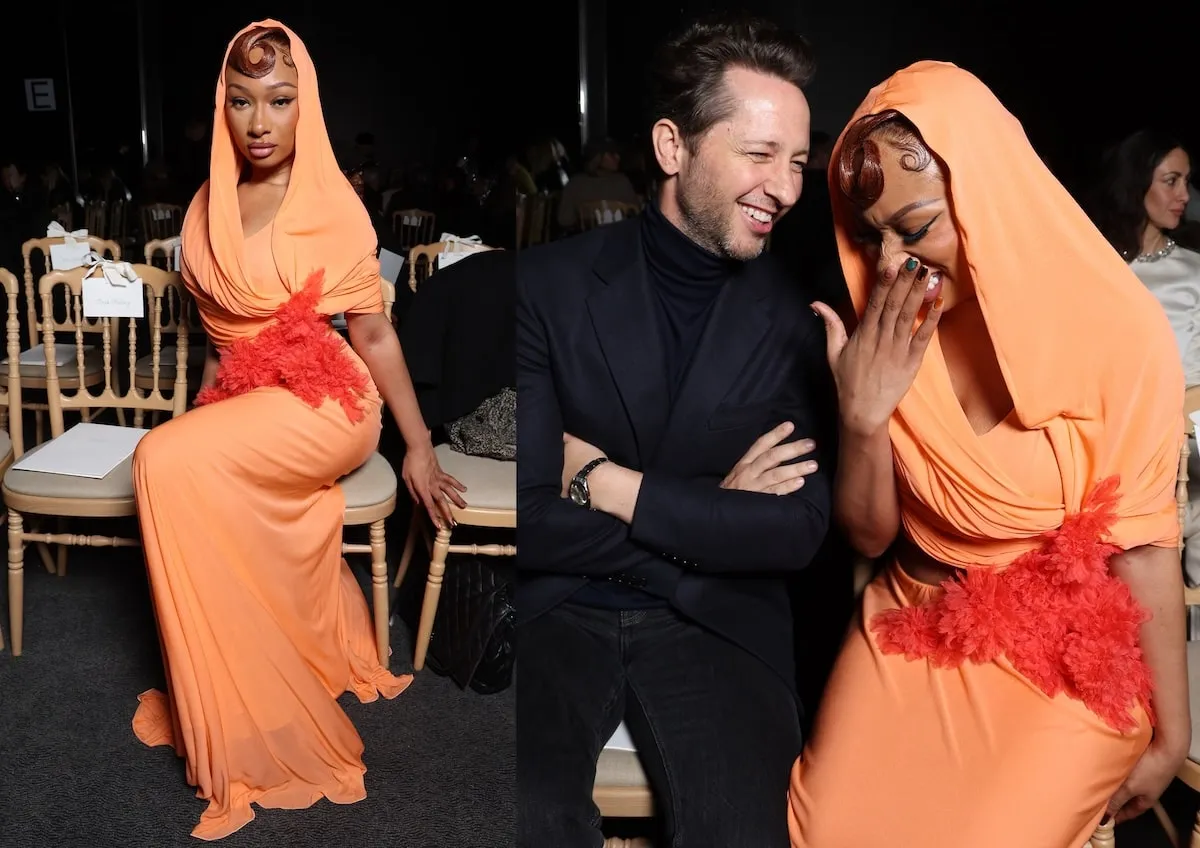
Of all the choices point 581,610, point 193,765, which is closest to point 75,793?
→ point 193,765

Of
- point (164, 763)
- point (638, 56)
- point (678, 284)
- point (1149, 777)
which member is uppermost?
point (638, 56)

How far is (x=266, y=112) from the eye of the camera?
1232 mm

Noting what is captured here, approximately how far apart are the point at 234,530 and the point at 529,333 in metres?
0.62

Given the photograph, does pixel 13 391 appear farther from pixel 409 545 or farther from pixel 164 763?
pixel 409 545

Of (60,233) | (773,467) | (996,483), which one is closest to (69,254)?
(60,233)

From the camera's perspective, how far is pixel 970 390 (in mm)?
1082

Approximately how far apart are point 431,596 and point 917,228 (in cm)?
80

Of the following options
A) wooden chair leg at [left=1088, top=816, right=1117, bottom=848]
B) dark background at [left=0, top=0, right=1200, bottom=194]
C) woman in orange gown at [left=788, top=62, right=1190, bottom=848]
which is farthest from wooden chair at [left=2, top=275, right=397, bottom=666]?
wooden chair leg at [left=1088, top=816, right=1117, bottom=848]

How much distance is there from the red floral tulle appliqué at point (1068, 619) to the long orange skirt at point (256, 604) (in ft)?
2.63

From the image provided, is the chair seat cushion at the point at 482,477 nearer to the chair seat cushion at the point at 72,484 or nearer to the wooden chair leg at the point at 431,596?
the wooden chair leg at the point at 431,596

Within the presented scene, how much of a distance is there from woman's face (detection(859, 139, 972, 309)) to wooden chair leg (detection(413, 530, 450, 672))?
71cm

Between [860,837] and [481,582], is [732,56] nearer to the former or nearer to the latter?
[481,582]

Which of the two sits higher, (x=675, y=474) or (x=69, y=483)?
(x=675, y=474)

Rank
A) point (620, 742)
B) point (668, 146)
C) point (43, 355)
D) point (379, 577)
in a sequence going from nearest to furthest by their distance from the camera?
point (668, 146)
point (620, 742)
point (379, 577)
point (43, 355)
